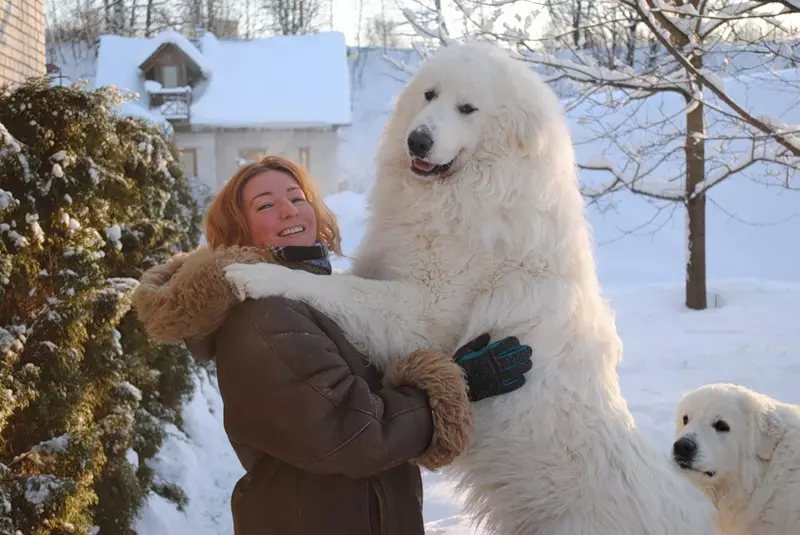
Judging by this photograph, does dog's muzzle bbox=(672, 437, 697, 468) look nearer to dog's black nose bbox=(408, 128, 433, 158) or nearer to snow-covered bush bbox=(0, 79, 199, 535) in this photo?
dog's black nose bbox=(408, 128, 433, 158)

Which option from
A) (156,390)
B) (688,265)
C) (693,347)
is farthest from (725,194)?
(156,390)

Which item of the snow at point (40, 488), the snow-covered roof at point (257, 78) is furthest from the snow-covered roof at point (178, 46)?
the snow at point (40, 488)

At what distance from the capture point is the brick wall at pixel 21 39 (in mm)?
5551

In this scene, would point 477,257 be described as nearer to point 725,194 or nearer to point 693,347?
point 693,347

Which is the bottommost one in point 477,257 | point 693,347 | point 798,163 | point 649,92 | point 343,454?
point 693,347

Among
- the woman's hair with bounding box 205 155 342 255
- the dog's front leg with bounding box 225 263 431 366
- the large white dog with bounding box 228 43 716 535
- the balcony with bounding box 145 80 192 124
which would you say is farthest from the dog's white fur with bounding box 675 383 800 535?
the balcony with bounding box 145 80 192 124

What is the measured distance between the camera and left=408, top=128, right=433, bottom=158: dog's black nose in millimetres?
2318

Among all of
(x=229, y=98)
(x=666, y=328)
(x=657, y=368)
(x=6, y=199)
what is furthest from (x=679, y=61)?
(x=229, y=98)

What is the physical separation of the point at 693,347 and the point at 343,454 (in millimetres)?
8448

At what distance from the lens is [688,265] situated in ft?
36.0

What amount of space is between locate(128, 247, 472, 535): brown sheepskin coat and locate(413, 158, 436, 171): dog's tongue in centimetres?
72

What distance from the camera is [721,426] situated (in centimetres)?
270

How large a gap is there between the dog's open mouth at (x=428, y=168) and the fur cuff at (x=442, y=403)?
2.52 feet

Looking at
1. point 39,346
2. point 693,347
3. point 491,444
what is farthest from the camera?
point 693,347
